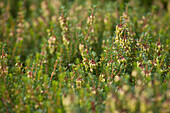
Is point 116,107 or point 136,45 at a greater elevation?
point 136,45

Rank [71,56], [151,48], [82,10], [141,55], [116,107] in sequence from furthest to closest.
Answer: [82,10], [71,56], [151,48], [141,55], [116,107]

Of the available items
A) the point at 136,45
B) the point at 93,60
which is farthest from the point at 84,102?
the point at 136,45

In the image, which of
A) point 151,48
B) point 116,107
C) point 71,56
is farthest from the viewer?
point 71,56

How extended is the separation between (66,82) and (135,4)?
2906 mm

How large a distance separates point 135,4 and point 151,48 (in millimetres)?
2173

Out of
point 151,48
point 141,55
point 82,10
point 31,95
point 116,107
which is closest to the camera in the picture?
point 116,107

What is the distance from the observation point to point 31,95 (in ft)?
6.23

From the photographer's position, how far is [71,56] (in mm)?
2742

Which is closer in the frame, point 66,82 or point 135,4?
point 66,82

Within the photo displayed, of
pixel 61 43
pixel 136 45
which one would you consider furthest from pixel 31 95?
pixel 136 45

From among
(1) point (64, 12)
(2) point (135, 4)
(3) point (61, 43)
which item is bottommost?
(3) point (61, 43)

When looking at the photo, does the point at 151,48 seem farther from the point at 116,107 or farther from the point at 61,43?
the point at 61,43

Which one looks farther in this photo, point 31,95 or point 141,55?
point 141,55

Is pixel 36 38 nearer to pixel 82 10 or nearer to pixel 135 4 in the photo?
pixel 82 10
